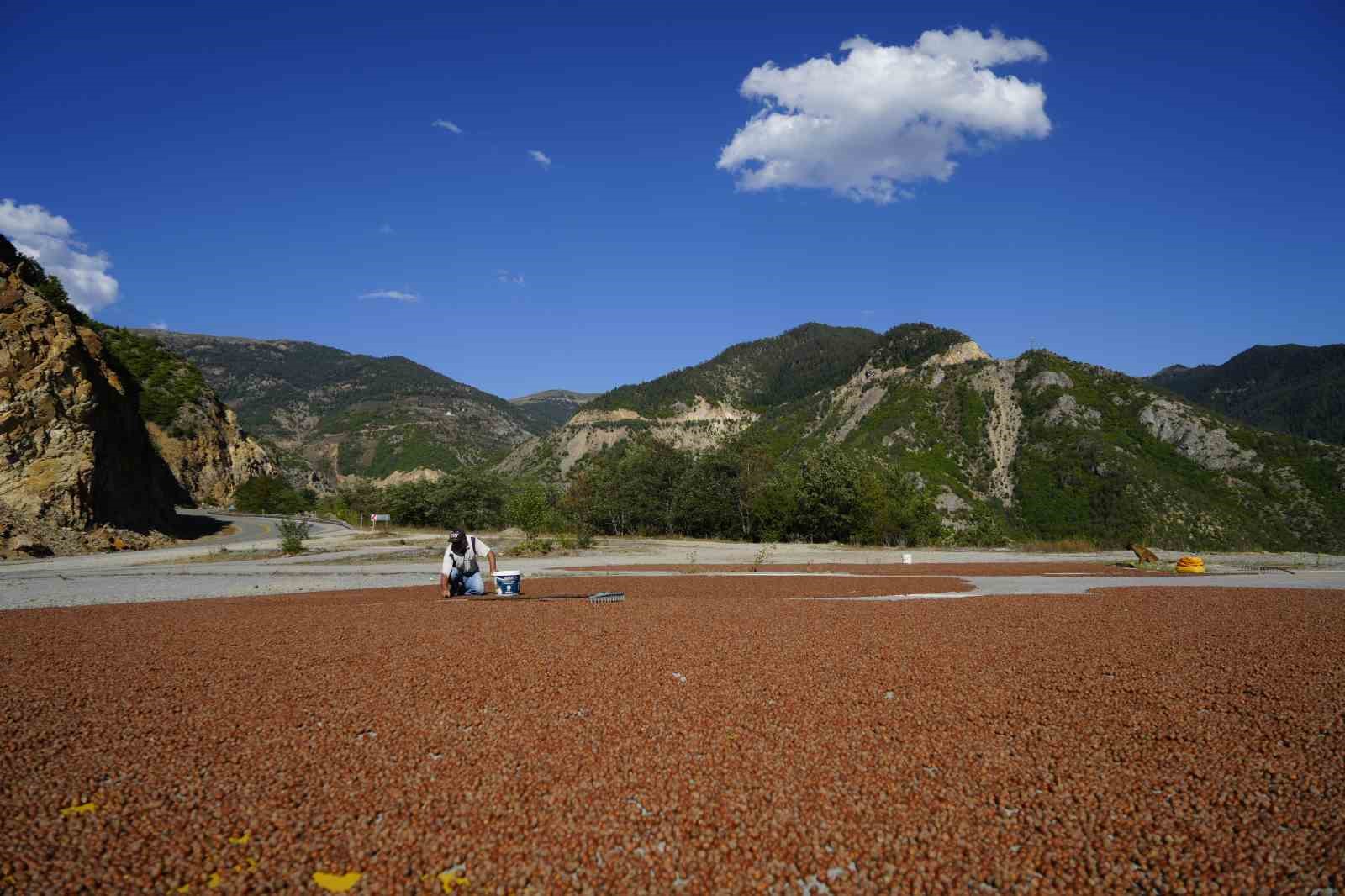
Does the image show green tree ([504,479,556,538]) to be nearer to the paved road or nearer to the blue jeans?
the paved road

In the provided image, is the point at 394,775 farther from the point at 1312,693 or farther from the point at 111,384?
the point at 111,384

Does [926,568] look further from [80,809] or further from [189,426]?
[189,426]

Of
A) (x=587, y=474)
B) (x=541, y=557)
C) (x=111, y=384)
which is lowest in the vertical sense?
(x=541, y=557)

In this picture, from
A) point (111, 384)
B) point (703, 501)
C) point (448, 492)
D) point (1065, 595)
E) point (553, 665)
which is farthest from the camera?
point (448, 492)

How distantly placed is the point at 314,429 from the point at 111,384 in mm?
153025

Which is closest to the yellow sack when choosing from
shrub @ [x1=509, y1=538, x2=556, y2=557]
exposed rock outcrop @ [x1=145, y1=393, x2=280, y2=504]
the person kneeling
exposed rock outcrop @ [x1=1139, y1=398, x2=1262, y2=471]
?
the person kneeling

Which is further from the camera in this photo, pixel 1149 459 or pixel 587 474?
pixel 1149 459

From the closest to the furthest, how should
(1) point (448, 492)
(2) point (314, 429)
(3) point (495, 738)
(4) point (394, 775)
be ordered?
(4) point (394, 775), (3) point (495, 738), (1) point (448, 492), (2) point (314, 429)

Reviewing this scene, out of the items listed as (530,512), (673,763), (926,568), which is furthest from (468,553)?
(530,512)

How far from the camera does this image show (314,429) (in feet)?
617

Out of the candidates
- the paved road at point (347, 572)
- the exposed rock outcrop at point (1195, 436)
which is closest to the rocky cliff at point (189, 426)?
the paved road at point (347, 572)

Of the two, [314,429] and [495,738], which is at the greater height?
[314,429]

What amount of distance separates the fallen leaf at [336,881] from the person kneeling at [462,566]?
11.6 metres

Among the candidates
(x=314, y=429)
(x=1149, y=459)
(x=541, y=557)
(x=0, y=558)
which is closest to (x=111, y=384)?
(x=0, y=558)
